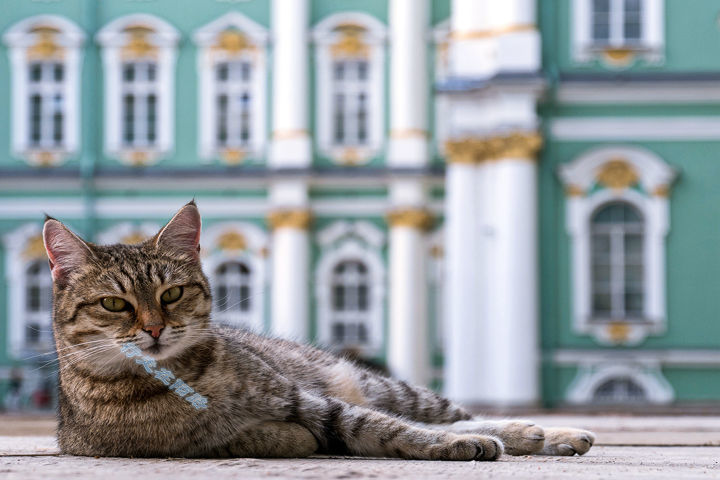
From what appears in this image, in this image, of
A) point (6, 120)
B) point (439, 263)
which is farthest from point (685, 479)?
point (6, 120)

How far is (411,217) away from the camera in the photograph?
3262 centimetres

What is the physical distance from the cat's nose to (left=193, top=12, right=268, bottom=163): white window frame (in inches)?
1122

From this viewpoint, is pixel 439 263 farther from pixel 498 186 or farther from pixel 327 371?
pixel 327 371

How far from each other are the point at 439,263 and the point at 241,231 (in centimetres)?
435

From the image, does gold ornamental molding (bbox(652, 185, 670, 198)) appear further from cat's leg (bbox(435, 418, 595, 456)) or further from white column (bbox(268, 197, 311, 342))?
cat's leg (bbox(435, 418, 595, 456))

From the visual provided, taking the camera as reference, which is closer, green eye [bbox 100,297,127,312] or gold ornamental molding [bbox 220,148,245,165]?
green eye [bbox 100,297,127,312]

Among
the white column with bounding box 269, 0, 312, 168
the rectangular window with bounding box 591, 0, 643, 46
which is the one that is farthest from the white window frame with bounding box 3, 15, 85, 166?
the rectangular window with bounding box 591, 0, 643, 46

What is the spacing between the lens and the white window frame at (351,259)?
32969mm

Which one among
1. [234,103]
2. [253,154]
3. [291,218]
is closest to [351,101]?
[253,154]

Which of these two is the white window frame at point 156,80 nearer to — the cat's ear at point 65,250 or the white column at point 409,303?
the white column at point 409,303

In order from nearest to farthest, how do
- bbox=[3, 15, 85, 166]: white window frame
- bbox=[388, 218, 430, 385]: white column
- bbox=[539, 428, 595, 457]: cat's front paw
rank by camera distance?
bbox=[539, 428, 595, 457]: cat's front paw, bbox=[388, 218, 430, 385]: white column, bbox=[3, 15, 85, 166]: white window frame

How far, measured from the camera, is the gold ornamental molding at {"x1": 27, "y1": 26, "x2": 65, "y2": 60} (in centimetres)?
3406

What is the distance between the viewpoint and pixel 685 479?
14.8ft

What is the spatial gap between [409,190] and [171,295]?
89.9ft
